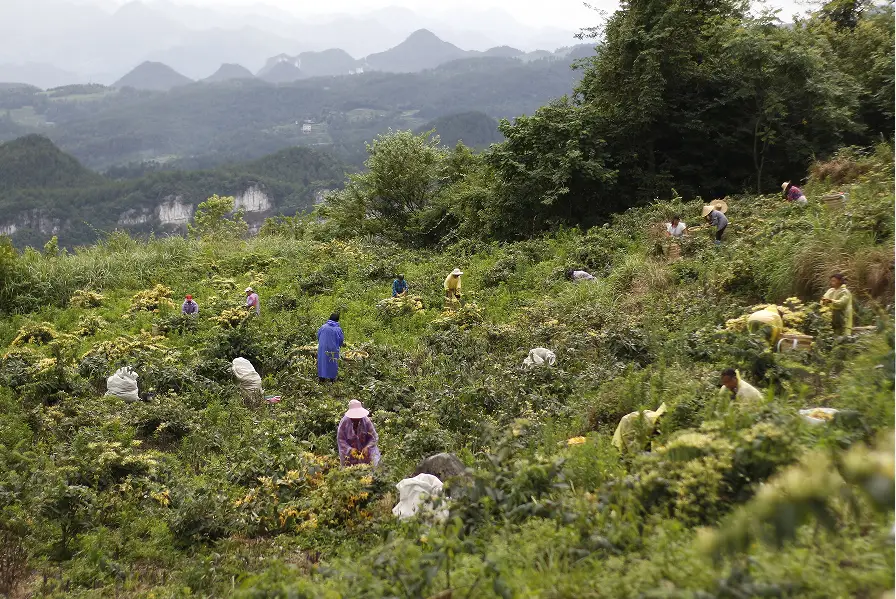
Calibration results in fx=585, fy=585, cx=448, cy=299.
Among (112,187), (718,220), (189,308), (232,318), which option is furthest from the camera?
(112,187)

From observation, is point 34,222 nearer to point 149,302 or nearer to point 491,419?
point 149,302

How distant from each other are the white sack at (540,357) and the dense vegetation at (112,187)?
336 ft

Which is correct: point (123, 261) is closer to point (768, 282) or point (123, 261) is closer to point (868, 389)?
point (768, 282)

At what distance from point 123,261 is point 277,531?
15763mm

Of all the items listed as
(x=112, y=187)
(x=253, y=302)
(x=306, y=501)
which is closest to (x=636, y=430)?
(x=306, y=501)

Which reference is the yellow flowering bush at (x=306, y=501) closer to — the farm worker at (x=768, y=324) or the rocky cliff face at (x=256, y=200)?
the farm worker at (x=768, y=324)

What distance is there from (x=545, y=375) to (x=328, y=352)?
3.59 m

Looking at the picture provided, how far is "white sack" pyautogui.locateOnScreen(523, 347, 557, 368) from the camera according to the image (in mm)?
8414

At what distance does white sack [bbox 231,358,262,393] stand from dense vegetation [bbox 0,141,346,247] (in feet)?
329

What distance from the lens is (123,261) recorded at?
1842 cm

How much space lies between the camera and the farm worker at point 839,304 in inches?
275

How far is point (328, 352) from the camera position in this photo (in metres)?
9.49

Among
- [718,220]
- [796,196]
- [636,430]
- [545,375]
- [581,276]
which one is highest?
[796,196]

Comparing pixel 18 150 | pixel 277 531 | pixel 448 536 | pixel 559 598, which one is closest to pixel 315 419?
pixel 277 531
